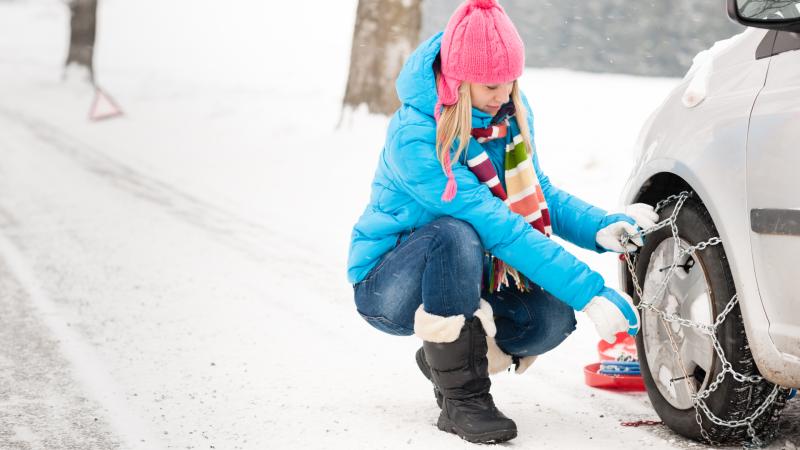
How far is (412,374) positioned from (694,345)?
4.58 feet

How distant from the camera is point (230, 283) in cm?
591

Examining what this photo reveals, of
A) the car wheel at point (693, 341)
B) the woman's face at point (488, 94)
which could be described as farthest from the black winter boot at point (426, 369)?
the woman's face at point (488, 94)

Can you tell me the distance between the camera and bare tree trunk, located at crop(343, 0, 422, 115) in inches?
431

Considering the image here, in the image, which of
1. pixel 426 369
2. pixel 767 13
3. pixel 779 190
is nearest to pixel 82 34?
pixel 426 369

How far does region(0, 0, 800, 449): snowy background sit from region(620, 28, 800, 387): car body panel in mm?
592

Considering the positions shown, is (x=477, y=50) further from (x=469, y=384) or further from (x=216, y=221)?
(x=216, y=221)

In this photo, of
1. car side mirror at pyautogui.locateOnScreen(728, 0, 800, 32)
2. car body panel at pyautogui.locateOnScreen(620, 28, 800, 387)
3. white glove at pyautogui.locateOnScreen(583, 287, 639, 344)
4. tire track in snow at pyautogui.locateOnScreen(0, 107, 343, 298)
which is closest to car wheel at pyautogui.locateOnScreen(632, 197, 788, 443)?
car body panel at pyautogui.locateOnScreen(620, 28, 800, 387)

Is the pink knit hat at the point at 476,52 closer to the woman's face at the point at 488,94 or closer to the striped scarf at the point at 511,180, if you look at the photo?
the woman's face at the point at 488,94

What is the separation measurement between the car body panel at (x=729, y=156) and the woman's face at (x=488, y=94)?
22.1 inches

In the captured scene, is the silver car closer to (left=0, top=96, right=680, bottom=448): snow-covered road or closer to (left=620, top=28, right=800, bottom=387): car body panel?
(left=620, top=28, right=800, bottom=387): car body panel

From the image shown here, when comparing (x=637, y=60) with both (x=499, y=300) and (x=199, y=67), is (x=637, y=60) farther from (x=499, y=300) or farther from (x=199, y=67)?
(x=499, y=300)

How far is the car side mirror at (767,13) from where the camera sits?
8.91 ft

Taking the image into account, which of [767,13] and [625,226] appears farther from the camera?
[625,226]

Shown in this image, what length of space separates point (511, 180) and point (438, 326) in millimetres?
568
